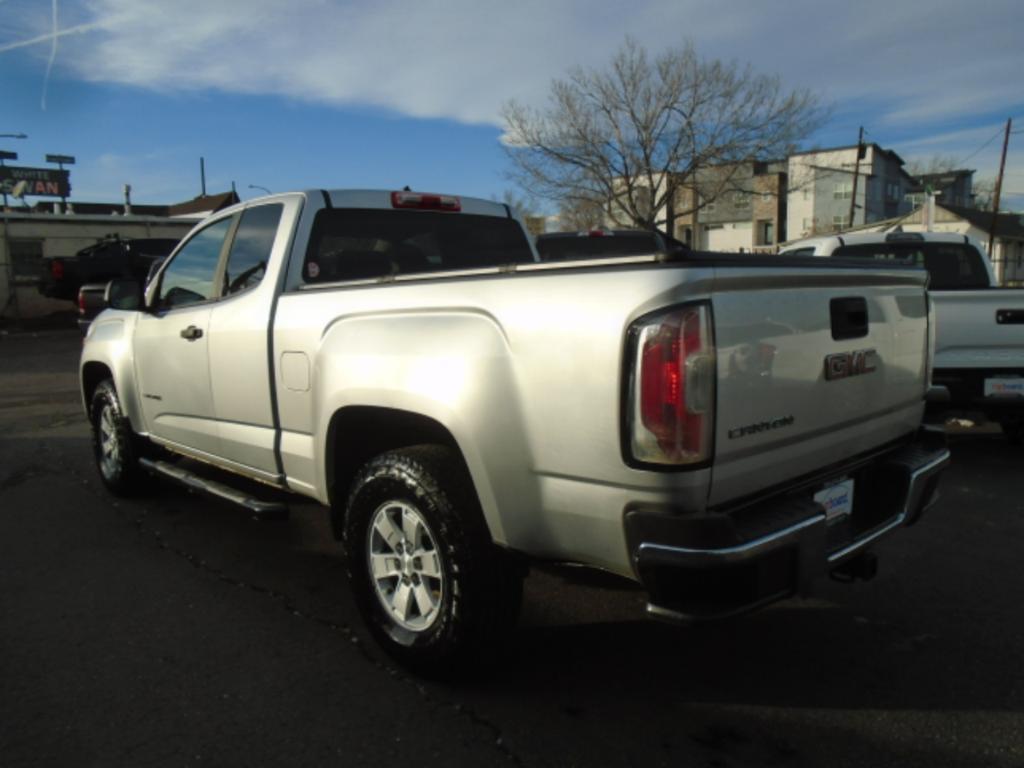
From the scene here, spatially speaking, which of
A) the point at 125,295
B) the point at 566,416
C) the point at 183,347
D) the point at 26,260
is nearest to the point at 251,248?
the point at 183,347

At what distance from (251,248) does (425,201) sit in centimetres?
95

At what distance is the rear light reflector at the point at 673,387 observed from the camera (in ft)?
7.20

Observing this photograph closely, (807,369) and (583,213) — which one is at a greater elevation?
(583,213)

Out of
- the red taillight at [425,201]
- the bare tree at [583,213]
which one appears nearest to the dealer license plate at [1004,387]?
the red taillight at [425,201]

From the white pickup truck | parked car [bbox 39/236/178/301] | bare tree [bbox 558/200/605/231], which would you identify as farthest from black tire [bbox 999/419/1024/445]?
bare tree [bbox 558/200/605/231]

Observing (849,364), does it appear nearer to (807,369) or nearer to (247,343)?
(807,369)

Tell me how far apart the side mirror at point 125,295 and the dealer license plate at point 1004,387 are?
5821 millimetres

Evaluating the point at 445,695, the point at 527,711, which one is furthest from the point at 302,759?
the point at 527,711

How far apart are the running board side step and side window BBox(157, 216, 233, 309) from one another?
37.6 inches

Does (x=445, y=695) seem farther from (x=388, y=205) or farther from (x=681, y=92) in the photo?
(x=681, y=92)

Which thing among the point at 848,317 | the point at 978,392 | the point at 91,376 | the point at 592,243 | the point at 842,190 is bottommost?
the point at 978,392

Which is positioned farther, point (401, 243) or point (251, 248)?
point (401, 243)

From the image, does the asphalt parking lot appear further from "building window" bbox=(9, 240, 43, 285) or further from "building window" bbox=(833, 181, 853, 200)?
"building window" bbox=(833, 181, 853, 200)

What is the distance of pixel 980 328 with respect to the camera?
5.78 m
